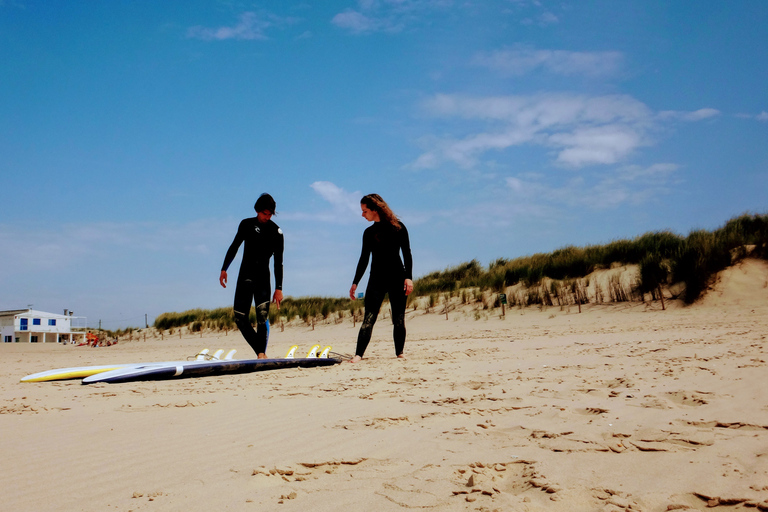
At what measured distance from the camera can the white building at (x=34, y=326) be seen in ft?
97.9

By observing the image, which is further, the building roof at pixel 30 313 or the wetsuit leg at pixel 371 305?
the building roof at pixel 30 313

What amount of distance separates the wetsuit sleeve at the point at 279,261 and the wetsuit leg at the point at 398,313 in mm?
1419

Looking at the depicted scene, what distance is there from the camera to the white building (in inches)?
1175

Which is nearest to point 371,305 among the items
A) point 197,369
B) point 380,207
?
point 380,207

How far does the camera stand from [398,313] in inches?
247

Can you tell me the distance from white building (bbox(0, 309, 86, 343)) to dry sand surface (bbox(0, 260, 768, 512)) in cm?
2926

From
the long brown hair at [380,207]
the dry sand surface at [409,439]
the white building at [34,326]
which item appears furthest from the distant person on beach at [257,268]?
the white building at [34,326]

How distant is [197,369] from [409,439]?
127 inches

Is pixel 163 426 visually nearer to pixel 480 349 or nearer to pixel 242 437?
pixel 242 437

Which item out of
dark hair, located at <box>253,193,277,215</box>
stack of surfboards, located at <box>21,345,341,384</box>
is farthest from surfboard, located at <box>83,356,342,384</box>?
dark hair, located at <box>253,193,277,215</box>

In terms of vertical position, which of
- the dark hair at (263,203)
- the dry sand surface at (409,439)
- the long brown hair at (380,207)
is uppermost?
the dark hair at (263,203)

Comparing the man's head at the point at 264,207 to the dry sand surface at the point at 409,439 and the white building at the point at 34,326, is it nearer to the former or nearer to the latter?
the dry sand surface at the point at 409,439

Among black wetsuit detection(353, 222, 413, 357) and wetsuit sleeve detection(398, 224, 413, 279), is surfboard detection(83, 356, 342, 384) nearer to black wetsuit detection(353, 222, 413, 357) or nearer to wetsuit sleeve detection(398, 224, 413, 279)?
black wetsuit detection(353, 222, 413, 357)

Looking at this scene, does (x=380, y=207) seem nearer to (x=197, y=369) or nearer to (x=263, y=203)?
(x=263, y=203)
